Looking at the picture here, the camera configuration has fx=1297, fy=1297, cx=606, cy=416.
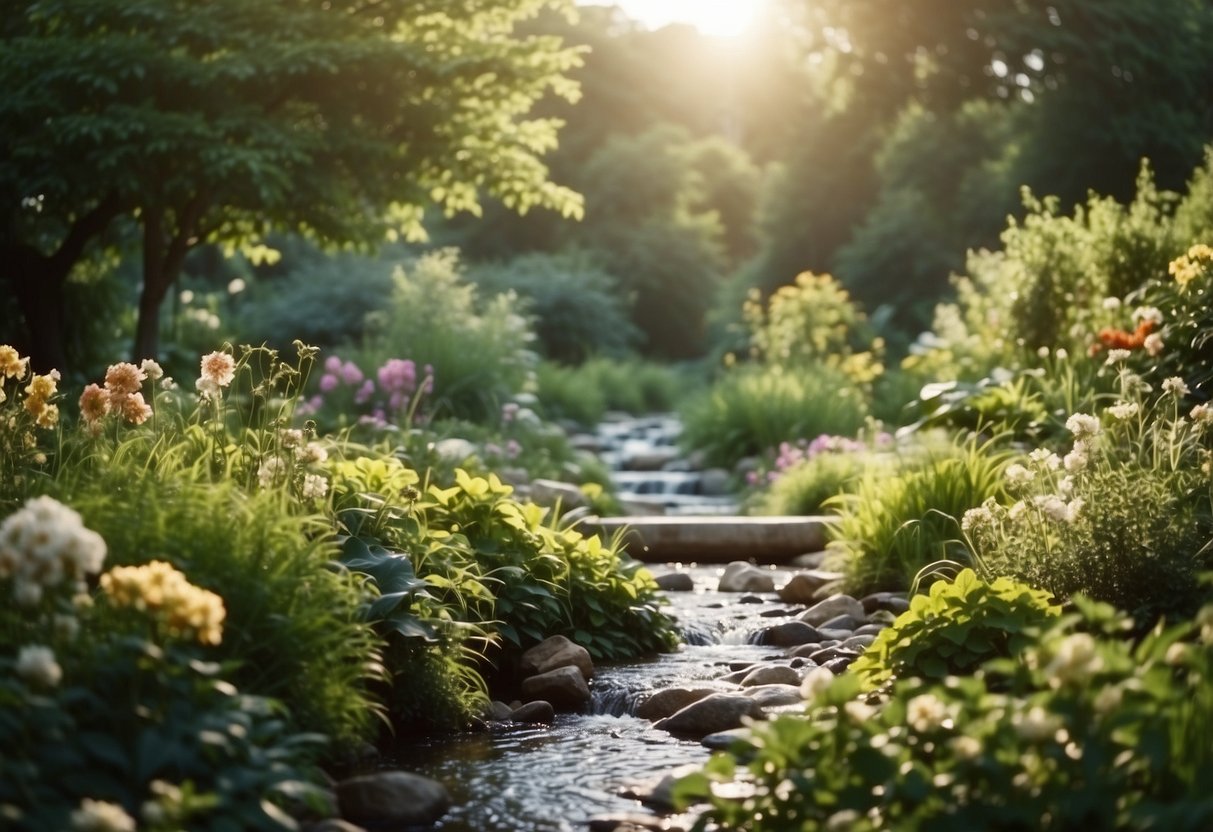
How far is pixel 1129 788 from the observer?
2.56 metres

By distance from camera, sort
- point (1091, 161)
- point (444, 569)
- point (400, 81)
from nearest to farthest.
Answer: point (444, 569) < point (400, 81) < point (1091, 161)

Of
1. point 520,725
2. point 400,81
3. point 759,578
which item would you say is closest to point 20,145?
point 400,81

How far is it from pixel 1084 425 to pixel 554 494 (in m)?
4.76

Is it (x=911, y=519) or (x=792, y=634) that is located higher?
(x=911, y=519)

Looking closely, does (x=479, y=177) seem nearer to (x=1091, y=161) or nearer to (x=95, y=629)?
(x=95, y=629)

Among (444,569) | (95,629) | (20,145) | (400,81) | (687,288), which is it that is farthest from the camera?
(687,288)

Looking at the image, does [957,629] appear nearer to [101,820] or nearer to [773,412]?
[101,820]

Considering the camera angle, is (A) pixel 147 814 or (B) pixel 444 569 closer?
(A) pixel 147 814

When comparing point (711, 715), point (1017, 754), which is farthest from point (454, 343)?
point (1017, 754)

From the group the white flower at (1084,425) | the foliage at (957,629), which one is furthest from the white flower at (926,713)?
the white flower at (1084,425)

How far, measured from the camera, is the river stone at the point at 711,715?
14.0ft

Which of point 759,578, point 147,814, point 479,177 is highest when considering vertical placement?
point 479,177

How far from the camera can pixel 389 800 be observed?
3.34 m

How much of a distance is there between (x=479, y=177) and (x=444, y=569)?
240 inches
